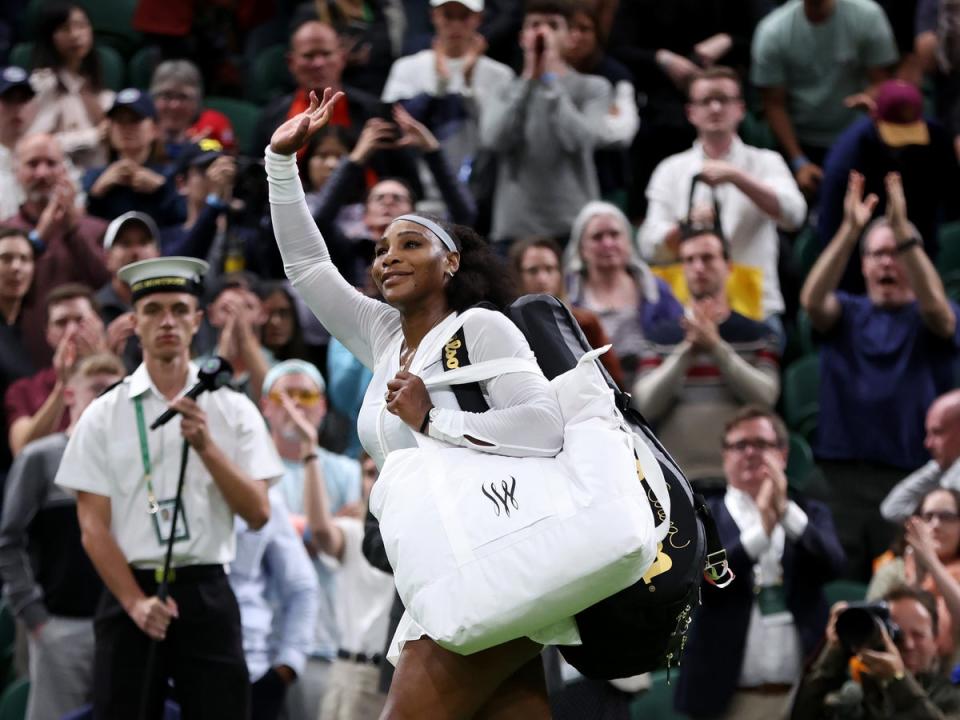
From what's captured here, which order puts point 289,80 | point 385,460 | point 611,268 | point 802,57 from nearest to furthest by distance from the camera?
point 385,460 → point 611,268 → point 802,57 → point 289,80

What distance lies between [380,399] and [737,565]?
255 centimetres

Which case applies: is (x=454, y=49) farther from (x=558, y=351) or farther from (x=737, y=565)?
(x=558, y=351)

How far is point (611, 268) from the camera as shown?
26.6ft

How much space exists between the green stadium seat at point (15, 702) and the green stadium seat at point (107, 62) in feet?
15.7

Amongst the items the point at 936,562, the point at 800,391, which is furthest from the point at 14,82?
the point at 936,562

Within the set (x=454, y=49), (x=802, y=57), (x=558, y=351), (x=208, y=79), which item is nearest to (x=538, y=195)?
(x=454, y=49)

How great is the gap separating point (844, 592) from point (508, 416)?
3.52 meters

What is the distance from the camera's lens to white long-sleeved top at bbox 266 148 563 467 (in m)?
4.14

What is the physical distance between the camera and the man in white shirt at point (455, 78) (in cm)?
940

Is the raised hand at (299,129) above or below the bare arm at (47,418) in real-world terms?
above

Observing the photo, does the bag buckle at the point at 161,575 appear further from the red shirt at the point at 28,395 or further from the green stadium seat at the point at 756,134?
the green stadium seat at the point at 756,134

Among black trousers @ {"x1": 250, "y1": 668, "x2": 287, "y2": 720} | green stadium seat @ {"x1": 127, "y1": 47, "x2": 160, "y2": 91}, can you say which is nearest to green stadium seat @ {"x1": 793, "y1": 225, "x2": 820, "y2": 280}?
green stadium seat @ {"x1": 127, "y1": 47, "x2": 160, "y2": 91}

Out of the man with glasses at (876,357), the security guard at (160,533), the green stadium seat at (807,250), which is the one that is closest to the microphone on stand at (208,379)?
the security guard at (160,533)

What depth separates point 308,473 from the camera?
6.97 metres
